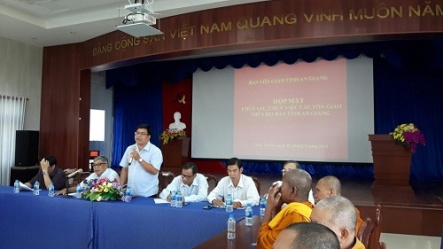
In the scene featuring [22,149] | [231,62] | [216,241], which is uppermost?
[231,62]

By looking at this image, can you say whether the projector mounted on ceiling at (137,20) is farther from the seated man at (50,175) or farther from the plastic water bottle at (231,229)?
the plastic water bottle at (231,229)

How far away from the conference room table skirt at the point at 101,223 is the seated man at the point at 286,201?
80cm

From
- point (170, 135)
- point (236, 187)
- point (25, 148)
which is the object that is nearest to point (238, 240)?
point (236, 187)

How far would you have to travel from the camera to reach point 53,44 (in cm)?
726

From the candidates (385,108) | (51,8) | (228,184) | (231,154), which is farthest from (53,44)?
(385,108)

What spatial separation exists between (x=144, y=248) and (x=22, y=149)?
5159 mm

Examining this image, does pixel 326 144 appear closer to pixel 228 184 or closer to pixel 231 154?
pixel 231 154

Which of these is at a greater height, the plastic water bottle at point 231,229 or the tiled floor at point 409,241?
the plastic water bottle at point 231,229

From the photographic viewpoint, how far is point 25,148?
6.93 metres

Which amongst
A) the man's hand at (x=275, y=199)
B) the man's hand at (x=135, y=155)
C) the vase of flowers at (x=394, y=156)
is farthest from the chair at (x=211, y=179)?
the vase of flowers at (x=394, y=156)

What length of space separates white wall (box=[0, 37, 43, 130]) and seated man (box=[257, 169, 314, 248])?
6.86 meters

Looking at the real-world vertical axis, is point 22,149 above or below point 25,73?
below

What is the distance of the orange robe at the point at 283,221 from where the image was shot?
1.64m

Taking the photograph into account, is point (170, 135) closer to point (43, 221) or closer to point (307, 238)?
point (43, 221)
